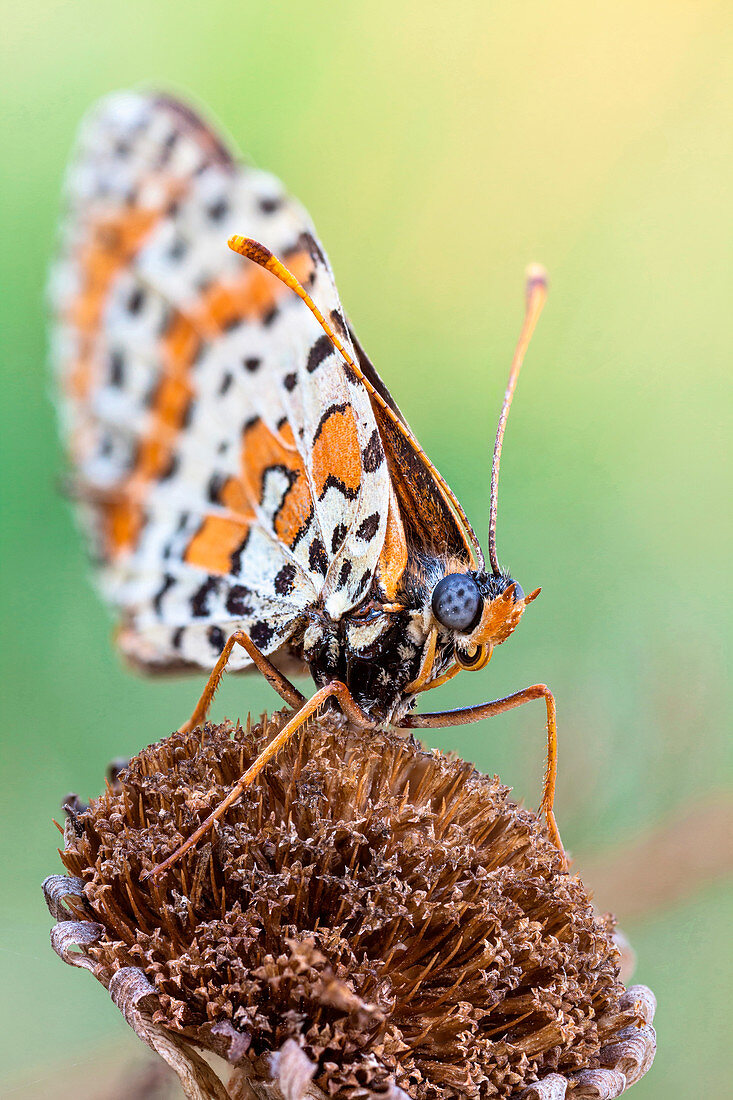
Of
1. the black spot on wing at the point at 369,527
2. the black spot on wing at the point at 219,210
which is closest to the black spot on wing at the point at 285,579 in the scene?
the black spot on wing at the point at 369,527

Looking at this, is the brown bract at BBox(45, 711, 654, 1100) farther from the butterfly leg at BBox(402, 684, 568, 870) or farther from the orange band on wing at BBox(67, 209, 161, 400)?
the orange band on wing at BBox(67, 209, 161, 400)

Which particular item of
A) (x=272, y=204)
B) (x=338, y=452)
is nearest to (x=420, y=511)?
(x=338, y=452)

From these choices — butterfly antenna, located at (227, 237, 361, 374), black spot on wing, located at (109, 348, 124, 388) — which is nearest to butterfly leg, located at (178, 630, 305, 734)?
butterfly antenna, located at (227, 237, 361, 374)

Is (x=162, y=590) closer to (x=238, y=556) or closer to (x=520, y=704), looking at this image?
(x=238, y=556)

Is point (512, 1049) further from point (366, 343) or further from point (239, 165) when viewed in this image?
point (366, 343)

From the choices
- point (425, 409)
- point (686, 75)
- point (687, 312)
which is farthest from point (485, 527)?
point (686, 75)

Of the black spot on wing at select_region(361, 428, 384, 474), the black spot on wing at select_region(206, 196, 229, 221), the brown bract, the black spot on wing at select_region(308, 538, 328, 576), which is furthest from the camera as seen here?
the black spot on wing at select_region(206, 196, 229, 221)
